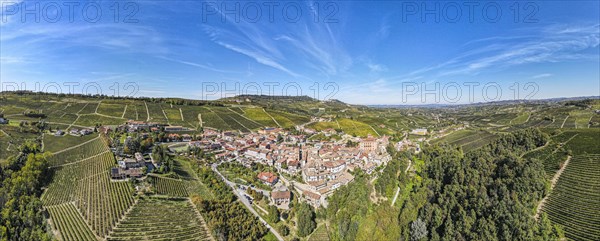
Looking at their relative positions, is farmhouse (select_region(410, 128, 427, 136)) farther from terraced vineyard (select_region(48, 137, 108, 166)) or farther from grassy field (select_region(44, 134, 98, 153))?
grassy field (select_region(44, 134, 98, 153))

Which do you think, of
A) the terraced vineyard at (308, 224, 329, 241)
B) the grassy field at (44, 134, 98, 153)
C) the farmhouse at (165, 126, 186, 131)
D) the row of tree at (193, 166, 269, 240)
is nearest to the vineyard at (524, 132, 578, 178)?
the terraced vineyard at (308, 224, 329, 241)

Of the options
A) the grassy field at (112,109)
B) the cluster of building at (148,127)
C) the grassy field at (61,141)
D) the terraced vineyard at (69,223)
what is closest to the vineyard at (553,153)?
the terraced vineyard at (69,223)

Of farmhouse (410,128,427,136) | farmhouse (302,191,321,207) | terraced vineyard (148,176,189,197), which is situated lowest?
farmhouse (302,191,321,207)

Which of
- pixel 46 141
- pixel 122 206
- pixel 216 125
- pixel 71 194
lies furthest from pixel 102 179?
pixel 216 125

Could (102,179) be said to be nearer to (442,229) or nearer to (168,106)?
(442,229)

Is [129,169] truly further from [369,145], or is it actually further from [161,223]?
[369,145]

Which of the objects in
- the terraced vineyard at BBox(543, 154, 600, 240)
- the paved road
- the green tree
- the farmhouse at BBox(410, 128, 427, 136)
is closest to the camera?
the terraced vineyard at BBox(543, 154, 600, 240)

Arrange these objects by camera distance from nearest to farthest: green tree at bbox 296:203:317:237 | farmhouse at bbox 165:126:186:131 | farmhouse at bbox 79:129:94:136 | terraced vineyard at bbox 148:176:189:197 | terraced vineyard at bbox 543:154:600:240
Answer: terraced vineyard at bbox 543:154:600:240, green tree at bbox 296:203:317:237, terraced vineyard at bbox 148:176:189:197, farmhouse at bbox 79:129:94:136, farmhouse at bbox 165:126:186:131
